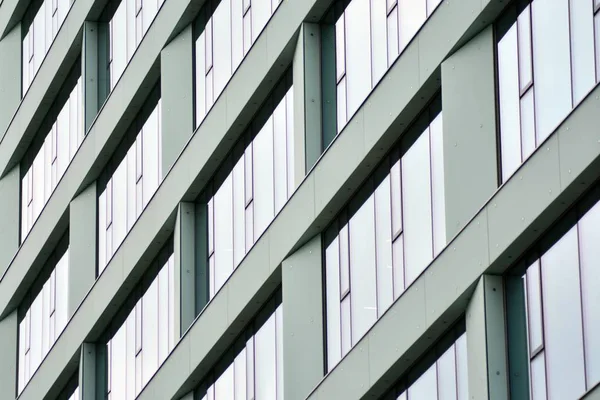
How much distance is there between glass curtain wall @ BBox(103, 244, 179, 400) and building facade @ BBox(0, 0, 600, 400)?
0.28 feet

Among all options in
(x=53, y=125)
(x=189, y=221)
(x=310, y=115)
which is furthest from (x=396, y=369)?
(x=53, y=125)

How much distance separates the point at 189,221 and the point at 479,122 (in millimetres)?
12235

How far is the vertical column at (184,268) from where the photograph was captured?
38.5 m

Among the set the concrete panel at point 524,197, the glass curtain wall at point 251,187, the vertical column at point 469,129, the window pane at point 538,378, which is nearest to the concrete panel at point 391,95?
the vertical column at point 469,129

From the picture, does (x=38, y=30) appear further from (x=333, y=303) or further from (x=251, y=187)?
(x=333, y=303)

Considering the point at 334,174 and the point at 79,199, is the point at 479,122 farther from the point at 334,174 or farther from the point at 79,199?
the point at 79,199

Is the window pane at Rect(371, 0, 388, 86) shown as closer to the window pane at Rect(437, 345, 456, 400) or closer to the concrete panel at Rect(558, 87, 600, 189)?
the window pane at Rect(437, 345, 456, 400)

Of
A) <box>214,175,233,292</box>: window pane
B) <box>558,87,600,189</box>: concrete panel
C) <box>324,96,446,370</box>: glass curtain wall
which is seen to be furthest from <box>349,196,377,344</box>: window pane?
<box>558,87,600,189</box>: concrete panel

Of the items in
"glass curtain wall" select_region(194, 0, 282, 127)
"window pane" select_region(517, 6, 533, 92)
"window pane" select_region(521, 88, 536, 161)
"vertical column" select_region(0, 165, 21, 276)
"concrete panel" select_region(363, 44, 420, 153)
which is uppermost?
"vertical column" select_region(0, 165, 21, 276)

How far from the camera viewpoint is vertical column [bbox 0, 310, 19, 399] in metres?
51.0

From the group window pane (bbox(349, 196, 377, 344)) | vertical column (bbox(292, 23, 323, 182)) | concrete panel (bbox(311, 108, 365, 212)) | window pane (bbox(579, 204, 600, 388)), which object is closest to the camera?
window pane (bbox(579, 204, 600, 388))

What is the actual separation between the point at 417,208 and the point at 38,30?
1006 inches

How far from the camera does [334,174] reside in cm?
3198

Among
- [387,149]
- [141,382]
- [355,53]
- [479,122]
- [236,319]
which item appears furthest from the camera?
[141,382]
